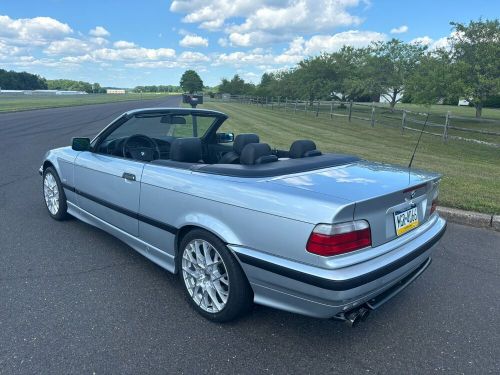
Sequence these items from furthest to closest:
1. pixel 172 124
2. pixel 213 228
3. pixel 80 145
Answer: pixel 172 124
pixel 80 145
pixel 213 228

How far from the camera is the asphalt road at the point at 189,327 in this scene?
2375 mm

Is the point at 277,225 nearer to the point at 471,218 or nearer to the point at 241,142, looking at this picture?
the point at 241,142

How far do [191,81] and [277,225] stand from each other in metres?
146

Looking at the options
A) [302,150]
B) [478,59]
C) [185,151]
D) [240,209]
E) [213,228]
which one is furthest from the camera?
[478,59]

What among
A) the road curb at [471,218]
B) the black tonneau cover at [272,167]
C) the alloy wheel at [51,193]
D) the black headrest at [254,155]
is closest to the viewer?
the black tonneau cover at [272,167]

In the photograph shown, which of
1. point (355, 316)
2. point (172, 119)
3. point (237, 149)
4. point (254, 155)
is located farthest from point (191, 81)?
point (355, 316)

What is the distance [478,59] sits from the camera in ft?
59.6

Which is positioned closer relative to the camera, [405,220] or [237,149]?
[405,220]

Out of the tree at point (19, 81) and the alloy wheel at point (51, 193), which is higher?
the tree at point (19, 81)

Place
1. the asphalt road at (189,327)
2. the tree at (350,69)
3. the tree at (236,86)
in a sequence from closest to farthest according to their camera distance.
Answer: the asphalt road at (189,327), the tree at (350,69), the tree at (236,86)

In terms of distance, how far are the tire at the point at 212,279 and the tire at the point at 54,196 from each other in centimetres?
236

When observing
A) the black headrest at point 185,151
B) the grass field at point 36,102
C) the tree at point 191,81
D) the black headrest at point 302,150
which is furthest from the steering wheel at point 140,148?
the tree at point 191,81

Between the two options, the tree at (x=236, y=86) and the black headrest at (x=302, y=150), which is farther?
the tree at (x=236, y=86)

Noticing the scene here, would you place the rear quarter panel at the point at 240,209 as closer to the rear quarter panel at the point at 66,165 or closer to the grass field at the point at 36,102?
the rear quarter panel at the point at 66,165
